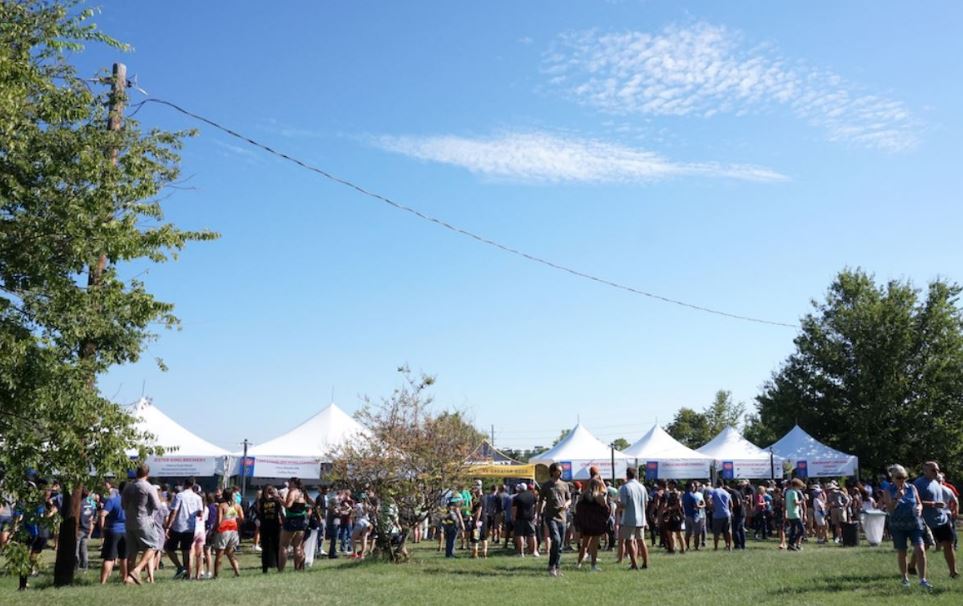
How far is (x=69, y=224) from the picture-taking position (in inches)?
312

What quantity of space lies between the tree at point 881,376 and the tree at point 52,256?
131ft

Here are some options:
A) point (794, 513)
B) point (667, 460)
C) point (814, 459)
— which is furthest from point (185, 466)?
point (814, 459)

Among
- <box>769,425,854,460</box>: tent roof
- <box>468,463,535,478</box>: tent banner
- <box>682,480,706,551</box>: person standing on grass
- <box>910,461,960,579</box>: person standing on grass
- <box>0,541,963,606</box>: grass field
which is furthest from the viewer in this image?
<box>769,425,854,460</box>: tent roof

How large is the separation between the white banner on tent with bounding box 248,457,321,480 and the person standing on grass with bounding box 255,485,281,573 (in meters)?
9.87

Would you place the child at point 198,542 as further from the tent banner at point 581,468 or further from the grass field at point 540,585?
the tent banner at point 581,468

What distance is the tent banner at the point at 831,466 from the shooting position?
26391 millimetres

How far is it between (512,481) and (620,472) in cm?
685

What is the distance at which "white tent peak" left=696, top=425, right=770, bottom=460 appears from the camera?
27928 millimetres

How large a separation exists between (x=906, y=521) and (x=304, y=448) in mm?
17892

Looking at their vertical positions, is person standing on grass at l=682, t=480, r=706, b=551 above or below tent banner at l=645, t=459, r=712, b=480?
below

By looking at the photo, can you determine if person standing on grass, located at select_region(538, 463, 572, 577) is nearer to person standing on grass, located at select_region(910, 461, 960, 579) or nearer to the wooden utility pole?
person standing on grass, located at select_region(910, 461, 960, 579)

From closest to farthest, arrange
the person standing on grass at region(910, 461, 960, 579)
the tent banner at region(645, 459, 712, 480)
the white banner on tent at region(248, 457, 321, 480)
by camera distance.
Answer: the person standing on grass at region(910, 461, 960, 579) < the white banner on tent at region(248, 457, 321, 480) < the tent banner at region(645, 459, 712, 480)

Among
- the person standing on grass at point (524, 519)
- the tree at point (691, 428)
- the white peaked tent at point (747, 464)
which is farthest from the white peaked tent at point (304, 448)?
the tree at point (691, 428)

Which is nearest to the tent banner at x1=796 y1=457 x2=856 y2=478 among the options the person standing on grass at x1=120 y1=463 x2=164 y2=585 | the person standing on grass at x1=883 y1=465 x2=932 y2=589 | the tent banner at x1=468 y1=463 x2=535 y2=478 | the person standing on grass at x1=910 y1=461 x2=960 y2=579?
the tent banner at x1=468 y1=463 x2=535 y2=478
